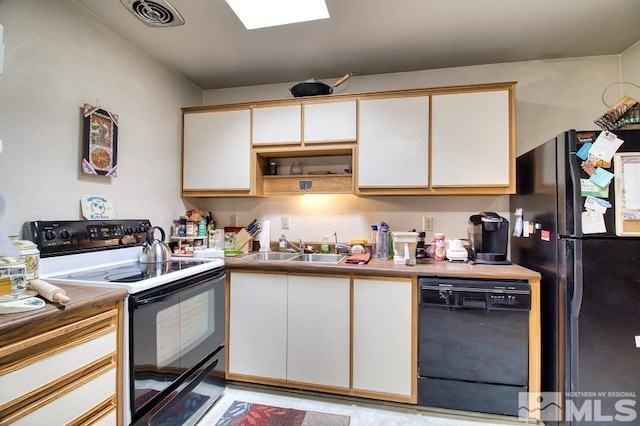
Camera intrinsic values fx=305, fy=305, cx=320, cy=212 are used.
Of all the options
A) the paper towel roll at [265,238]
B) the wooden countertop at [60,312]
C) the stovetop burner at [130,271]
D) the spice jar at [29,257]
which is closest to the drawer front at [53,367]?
the wooden countertop at [60,312]

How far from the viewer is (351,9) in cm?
176

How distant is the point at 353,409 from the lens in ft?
6.35

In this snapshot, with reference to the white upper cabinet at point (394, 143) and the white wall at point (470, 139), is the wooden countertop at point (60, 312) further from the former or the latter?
the white upper cabinet at point (394, 143)

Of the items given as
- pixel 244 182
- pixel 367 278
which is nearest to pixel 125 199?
pixel 244 182

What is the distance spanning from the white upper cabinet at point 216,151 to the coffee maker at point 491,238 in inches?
69.3

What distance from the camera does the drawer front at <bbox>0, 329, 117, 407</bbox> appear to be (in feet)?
3.06

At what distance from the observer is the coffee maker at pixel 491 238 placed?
2057 mm

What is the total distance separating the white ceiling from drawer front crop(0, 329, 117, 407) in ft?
5.88

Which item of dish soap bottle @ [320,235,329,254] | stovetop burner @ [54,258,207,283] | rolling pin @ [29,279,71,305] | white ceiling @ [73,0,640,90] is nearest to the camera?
rolling pin @ [29,279,71,305]

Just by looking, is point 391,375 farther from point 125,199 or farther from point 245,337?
point 125,199

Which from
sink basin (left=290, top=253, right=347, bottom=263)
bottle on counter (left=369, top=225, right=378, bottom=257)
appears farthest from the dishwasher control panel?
sink basin (left=290, top=253, right=347, bottom=263)

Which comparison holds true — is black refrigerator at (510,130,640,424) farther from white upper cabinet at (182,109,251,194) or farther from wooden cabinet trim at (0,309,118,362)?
wooden cabinet trim at (0,309,118,362)

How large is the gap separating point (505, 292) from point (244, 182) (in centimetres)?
197

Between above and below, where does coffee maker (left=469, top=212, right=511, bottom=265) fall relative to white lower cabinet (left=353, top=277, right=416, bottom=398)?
above
